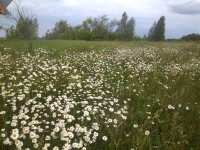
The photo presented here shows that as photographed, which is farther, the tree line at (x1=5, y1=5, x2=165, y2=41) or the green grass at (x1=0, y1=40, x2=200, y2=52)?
the tree line at (x1=5, y1=5, x2=165, y2=41)

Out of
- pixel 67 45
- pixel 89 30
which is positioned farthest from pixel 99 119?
pixel 89 30

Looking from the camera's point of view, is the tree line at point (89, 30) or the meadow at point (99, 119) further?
the tree line at point (89, 30)

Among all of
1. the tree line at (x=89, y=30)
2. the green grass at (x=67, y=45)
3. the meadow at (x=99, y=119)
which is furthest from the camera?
the tree line at (x=89, y=30)

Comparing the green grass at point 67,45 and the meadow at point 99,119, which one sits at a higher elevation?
the green grass at point 67,45

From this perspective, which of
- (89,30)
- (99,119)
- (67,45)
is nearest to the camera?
(99,119)

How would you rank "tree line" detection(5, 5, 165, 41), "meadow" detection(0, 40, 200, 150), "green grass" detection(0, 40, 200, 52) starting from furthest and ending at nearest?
"tree line" detection(5, 5, 165, 41), "green grass" detection(0, 40, 200, 52), "meadow" detection(0, 40, 200, 150)

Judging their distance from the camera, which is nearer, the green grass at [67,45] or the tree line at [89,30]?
the green grass at [67,45]

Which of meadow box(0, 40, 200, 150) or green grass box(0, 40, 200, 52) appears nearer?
meadow box(0, 40, 200, 150)

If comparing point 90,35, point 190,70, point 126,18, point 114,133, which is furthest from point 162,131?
point 126,18

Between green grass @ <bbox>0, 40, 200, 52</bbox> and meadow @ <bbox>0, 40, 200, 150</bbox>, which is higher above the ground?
green grass @ <bbox>0, 40, 200, 52</bbox>

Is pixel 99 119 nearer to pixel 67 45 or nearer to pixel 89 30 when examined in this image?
pixel 67 45

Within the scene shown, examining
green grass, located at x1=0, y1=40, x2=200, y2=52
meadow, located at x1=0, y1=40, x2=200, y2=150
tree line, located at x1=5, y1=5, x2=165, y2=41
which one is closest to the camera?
meadow, located at x1=0, y1=40, x2=200, y2=150

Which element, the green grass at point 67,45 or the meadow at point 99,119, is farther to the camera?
the green grass at point 67,45

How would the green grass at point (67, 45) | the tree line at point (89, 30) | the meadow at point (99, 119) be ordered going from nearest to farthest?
1. the meadow at point (99, 119)
2. the green grass at point (67, 45)
3. the tree line at point (89, 30)
